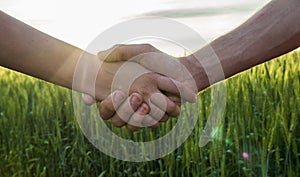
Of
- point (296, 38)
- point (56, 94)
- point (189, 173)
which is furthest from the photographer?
point (56, 94)

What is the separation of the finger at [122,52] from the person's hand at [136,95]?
0.07 feet

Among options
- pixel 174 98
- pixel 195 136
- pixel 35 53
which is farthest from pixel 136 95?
pixel 195 136

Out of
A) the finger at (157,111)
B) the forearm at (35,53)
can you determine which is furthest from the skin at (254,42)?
the forearm at (35,53)

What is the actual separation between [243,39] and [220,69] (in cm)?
12

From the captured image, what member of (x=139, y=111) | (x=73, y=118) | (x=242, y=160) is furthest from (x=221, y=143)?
(x=73, y=118)

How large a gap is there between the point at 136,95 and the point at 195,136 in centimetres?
59

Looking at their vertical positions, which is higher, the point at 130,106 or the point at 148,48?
the point at 148,48

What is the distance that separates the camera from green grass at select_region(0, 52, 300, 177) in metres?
2.68

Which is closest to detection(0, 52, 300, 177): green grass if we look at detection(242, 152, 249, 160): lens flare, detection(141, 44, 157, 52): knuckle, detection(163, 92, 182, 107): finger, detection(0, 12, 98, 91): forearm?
detection(242, 152, 249, 160): lens flare

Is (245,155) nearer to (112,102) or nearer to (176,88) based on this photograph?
(176,88)

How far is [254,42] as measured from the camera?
218cm

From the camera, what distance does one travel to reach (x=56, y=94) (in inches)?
135

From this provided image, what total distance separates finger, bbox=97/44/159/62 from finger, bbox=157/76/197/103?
0.36ft

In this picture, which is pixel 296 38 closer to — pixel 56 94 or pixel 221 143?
pixel 221 143
